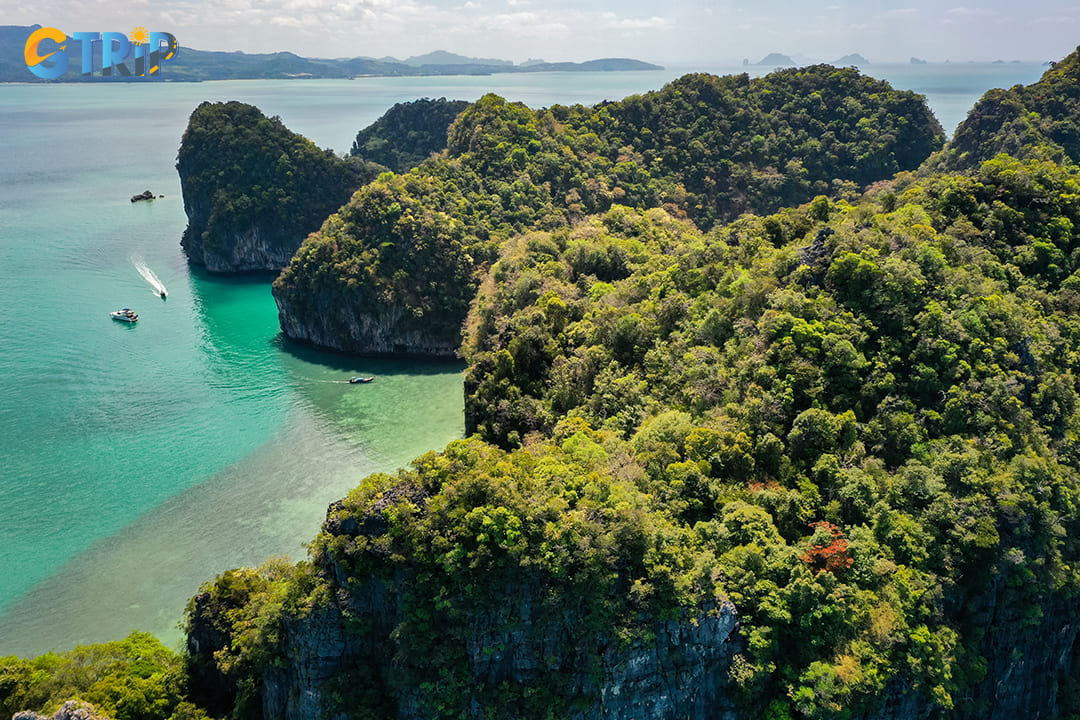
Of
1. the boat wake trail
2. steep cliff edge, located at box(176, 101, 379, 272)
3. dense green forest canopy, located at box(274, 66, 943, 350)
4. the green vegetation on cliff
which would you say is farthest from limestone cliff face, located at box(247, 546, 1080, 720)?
steep cliff edge, located at box(176, 101, 379, 272)

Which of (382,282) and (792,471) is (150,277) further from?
(792,471)

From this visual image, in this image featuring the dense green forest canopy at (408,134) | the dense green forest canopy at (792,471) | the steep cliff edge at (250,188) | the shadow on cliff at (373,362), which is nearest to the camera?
the dense green forest canopy at (792,471)

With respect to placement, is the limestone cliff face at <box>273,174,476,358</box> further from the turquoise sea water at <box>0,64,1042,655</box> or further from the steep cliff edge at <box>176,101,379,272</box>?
the steep cliff edge at <box>176,101,379,272</box>

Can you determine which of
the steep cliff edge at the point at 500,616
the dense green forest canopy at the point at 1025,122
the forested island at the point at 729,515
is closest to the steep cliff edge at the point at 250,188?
the forested island at the point at 729,515

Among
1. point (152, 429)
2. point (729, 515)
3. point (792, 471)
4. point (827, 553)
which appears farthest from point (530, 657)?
point (152, 429)

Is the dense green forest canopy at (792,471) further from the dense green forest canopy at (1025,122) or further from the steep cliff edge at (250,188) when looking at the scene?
the steep cliff edge at (250,188)
